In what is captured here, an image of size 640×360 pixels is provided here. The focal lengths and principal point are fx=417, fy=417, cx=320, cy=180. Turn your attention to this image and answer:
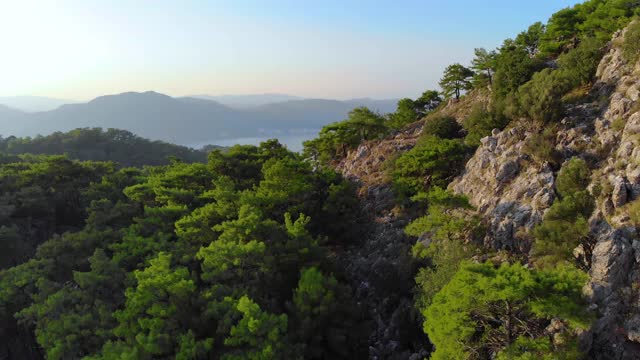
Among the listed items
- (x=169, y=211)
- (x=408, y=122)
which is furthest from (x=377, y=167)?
(x=169, y=211)

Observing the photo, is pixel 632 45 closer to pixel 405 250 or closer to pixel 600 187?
pixel 600 187

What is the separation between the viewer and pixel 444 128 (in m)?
36.1

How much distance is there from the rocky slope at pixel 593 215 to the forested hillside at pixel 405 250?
0.08m

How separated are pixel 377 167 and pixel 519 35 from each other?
21.4 metres

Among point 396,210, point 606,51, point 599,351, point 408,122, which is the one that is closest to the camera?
point 599,351

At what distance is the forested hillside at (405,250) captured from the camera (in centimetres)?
1574

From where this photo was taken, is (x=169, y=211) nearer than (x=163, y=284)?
No

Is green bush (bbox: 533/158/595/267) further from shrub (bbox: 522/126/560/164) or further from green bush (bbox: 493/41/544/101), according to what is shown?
green bush (bbox: 493/41/544/101)

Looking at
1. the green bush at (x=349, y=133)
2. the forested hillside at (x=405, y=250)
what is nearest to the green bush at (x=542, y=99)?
the forested hillside at (x=405, y=250)

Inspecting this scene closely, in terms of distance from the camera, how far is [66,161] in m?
43.5

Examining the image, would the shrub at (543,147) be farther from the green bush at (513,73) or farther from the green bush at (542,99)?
the green bush at (513,73)

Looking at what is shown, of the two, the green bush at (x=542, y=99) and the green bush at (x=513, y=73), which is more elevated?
the green bush at (x=513, y=73)

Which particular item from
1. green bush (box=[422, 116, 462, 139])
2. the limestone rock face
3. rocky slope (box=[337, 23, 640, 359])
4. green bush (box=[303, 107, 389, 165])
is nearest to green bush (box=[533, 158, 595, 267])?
rocky slope (box=[337, 23, 640, 359])

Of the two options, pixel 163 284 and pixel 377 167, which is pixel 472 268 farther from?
pixel 377 167
